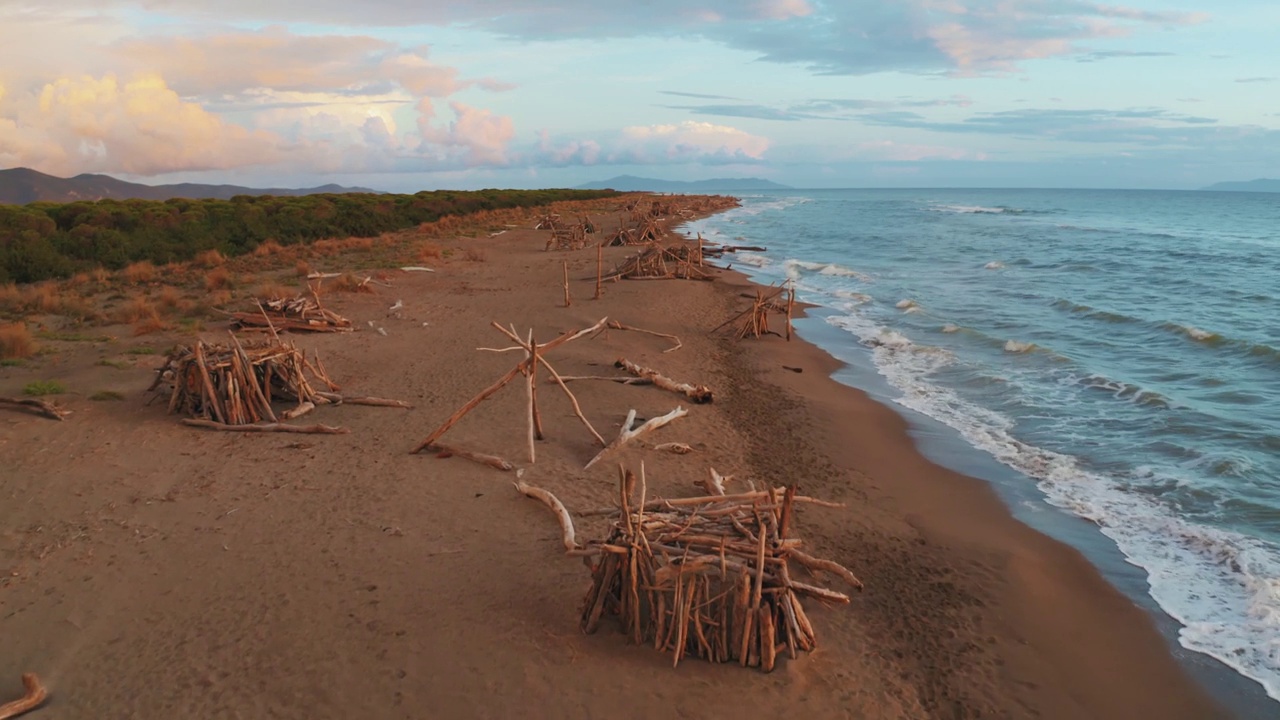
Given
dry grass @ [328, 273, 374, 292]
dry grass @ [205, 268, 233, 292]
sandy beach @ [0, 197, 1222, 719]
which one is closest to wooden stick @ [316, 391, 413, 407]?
sandy beach @ [0, 197, 1222, 719]

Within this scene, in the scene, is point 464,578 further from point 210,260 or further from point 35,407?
point 210,260

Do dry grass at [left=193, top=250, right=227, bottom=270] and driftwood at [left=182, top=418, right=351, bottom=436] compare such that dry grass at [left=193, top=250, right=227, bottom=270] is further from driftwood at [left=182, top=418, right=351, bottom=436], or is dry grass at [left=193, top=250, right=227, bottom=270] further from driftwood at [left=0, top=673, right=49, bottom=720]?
driftwood at [left=0, top=673, right=49, bottom=720]

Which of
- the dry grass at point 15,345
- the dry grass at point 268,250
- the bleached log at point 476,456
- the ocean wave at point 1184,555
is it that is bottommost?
the ocean wave at point 1184,555

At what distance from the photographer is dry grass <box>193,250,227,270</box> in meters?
24.0

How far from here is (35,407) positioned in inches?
392

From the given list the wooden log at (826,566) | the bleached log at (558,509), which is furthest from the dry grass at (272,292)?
the wooden log at (826,566)

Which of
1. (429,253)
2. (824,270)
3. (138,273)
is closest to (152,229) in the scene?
(138,273)

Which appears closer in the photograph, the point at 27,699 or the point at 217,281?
the point at 27,699

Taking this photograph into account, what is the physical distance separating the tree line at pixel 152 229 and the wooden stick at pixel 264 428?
52.6 feet

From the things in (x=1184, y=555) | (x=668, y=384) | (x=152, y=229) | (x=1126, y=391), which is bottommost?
(x=1184, y=555)

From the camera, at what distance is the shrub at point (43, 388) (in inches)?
420

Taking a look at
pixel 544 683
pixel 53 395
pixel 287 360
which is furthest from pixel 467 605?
pixel 53 395

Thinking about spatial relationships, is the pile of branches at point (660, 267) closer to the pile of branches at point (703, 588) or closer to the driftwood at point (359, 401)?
the driftwood at point (359, 401)

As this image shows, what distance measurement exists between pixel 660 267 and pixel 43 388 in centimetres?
1594
